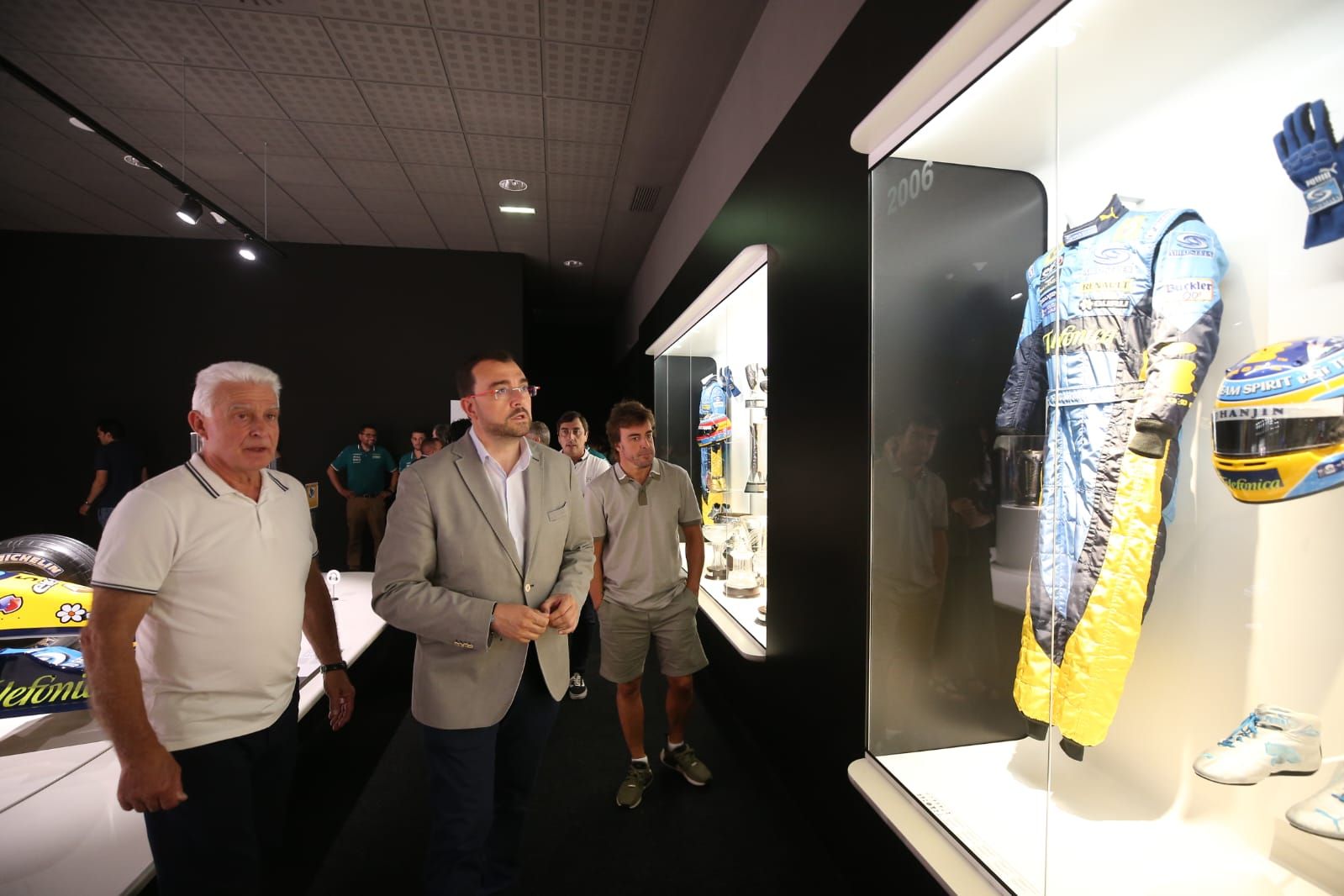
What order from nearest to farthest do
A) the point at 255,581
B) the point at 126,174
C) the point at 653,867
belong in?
1. the point at 255,581
2. the point at 653,867
3. the point at 126,174

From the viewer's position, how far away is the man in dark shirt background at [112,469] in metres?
6.03

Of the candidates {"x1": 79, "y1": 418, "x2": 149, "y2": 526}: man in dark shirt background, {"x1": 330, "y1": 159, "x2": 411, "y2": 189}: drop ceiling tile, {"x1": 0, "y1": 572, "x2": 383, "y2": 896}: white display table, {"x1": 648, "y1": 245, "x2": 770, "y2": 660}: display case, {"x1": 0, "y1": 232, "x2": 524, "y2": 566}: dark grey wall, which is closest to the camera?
{"x1": 0, "y1": 572, "x2": 383, "y2": 896}: white display table

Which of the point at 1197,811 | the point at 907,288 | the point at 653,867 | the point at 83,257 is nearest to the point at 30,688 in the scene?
the point at 653,867

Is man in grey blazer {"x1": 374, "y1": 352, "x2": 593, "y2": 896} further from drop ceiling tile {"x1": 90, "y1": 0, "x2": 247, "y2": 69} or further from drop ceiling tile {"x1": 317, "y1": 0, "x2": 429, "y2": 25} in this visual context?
drop ceiling tile {"x1": 90, "y1": 0, "x2": 247, "y2": 69}

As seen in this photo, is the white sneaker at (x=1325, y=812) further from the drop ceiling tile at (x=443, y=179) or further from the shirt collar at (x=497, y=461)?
the drop ceiling tile at (x=443, y=179)

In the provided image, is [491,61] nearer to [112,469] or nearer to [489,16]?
[489,16]

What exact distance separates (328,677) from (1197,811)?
2.14 meters

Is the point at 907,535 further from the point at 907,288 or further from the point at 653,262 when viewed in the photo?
the point at 653,262

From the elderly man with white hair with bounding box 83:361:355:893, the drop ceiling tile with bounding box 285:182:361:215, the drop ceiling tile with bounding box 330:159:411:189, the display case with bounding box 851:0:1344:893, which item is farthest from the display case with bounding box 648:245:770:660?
the drop ceiling tile with bounding box 285:182:361:215

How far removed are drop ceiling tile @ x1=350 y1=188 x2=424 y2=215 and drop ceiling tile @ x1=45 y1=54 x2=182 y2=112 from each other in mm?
1490

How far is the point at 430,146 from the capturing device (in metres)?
4.51

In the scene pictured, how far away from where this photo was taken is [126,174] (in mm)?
5059

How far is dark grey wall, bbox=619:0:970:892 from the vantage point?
177 cm

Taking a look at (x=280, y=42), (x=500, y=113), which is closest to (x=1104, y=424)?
(x=500, y=113)
